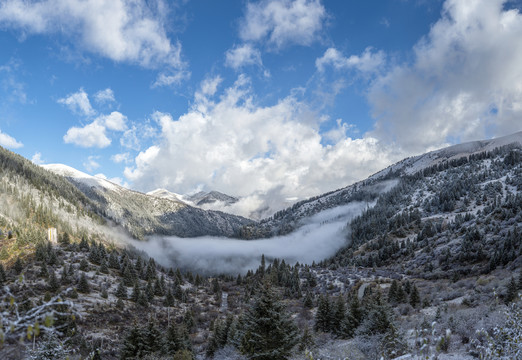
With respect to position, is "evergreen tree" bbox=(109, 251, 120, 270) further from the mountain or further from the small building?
the small building

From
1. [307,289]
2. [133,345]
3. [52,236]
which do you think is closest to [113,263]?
[52,236]

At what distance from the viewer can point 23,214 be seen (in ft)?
392

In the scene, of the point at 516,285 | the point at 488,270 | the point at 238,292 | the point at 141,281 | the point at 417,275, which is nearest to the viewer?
the point at 516,285

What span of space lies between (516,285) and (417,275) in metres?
60.6

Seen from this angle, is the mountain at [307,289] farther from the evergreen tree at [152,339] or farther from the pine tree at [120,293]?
the pine tree at [120,293]

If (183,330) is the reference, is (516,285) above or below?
above

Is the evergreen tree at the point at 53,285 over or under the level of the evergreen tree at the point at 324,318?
over

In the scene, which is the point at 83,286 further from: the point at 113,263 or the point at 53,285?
the point at 113,263

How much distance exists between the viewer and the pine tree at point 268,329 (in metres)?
18.7

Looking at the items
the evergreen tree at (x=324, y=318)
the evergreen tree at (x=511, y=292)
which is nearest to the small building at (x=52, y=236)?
the evergreen tree at (x=324, y=318)

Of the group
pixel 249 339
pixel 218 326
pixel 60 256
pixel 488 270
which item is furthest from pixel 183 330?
pixel 60 256

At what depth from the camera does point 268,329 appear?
19219 mm

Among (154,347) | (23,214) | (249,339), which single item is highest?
(23,214)

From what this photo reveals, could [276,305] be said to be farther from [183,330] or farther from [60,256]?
[60,256]
